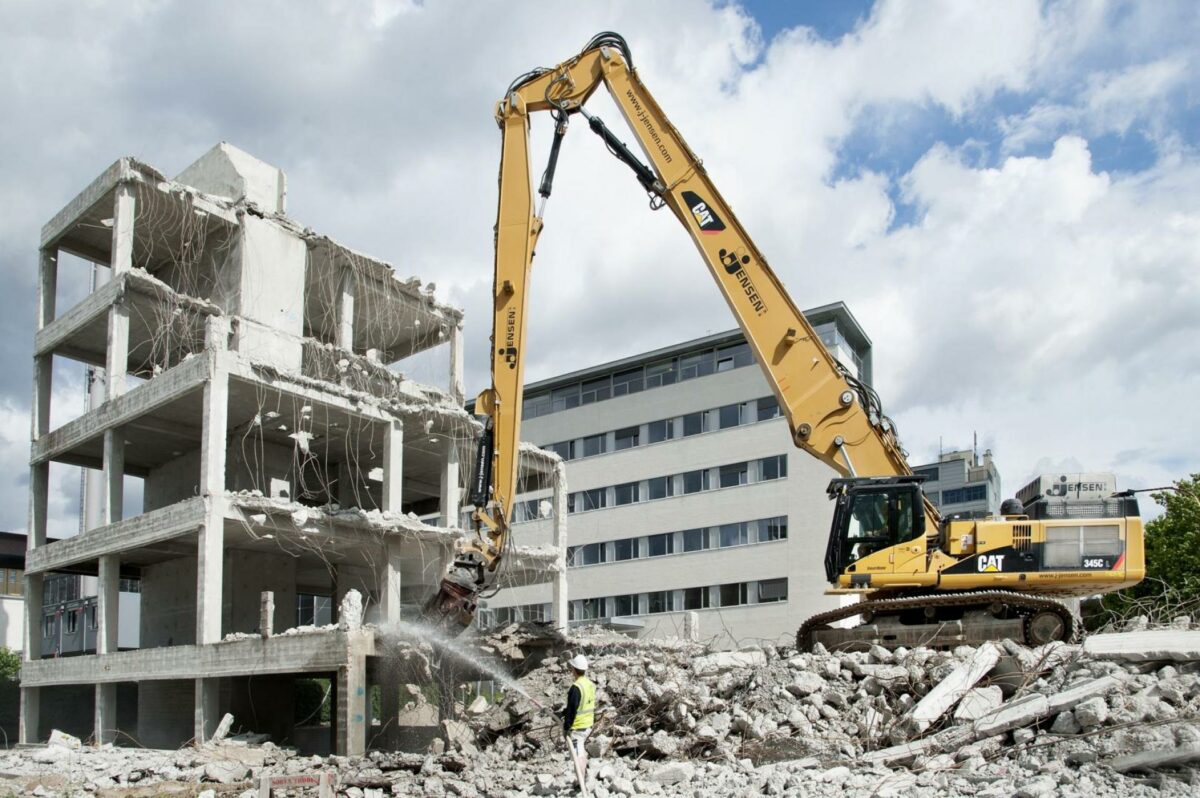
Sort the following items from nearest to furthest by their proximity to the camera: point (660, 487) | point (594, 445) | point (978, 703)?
point (978, 703), point (660, 487), point (594, 445)

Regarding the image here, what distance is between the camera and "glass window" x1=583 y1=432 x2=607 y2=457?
46.5 meters

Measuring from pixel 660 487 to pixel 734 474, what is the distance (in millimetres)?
3693

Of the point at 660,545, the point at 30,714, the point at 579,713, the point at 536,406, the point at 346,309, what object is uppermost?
the point at 346,309

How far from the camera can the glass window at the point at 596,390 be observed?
46.9 metres

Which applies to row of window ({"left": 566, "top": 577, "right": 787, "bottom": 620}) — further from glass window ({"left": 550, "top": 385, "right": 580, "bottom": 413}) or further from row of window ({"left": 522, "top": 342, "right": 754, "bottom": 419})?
glass window ({"left": 550, "top": 385, "right": 580, "bottom": 413})

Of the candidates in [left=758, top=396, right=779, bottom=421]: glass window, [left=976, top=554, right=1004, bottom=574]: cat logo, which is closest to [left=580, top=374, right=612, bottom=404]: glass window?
[left=758, top=396, right=779, bottom=421]: glass window

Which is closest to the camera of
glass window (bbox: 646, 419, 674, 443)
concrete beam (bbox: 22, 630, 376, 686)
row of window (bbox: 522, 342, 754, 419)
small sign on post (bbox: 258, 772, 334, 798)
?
small sign on post (bbox: 258, 772, 334, 798)

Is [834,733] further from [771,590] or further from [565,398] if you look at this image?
[565,398]

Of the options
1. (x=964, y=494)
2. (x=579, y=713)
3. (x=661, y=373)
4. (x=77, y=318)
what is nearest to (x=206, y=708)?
(x=77, y=318)

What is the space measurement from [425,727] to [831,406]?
32.0 ft

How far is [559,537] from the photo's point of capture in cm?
3475

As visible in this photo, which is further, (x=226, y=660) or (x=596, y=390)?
(x=596, y=390)

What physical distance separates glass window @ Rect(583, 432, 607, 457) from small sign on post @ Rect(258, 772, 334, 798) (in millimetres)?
32002

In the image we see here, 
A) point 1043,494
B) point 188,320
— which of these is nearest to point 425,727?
point 1043,494
